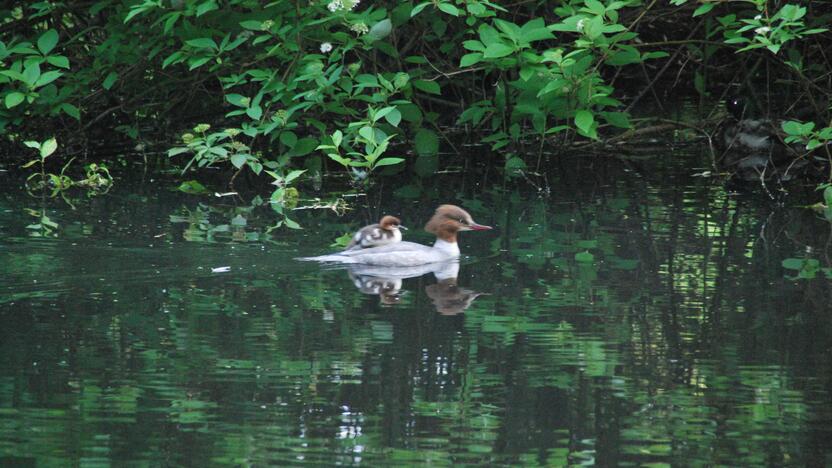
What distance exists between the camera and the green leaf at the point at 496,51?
1009cm

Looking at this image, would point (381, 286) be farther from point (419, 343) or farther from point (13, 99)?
point (13, 99)

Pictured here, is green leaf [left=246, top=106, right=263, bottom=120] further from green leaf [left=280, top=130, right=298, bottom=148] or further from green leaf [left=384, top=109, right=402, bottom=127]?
green leaf [left=384, top=109, right=402, bottom=127]

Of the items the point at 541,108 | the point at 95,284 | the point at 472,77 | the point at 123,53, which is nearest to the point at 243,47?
the point at 123,53

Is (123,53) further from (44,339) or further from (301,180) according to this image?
(44,339)

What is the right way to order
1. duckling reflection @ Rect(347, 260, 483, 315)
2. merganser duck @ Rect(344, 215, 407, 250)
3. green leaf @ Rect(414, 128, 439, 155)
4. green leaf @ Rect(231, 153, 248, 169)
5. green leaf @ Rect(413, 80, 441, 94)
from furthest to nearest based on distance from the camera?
green leaf @ Rect(414, 128, 439, 155) → green leaf @ Rect(413, 80, 441, 94) → green leaf @ Rect(231, 153, 248, 169) → merganser duck @ Rect(344, 215, 407, 250) → duckling reflection @ Rect(347, 260, 483, 315)

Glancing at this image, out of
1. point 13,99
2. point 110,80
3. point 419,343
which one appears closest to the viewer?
point 419,343

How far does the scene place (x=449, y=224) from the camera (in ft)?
27.5

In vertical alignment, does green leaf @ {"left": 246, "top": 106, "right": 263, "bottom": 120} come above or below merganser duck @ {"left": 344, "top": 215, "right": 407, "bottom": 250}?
above

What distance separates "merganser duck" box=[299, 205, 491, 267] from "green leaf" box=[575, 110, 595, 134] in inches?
73.6

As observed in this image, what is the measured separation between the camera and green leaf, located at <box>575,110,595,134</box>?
401 inches

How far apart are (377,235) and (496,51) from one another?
251 cm

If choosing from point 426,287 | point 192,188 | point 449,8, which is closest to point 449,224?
point 426,287

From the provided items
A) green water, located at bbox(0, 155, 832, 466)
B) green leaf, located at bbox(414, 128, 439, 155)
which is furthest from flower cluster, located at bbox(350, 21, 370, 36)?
green leaf, located at bbox(414, 128, 439, 155)

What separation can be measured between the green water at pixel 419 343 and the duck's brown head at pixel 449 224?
0.21m
